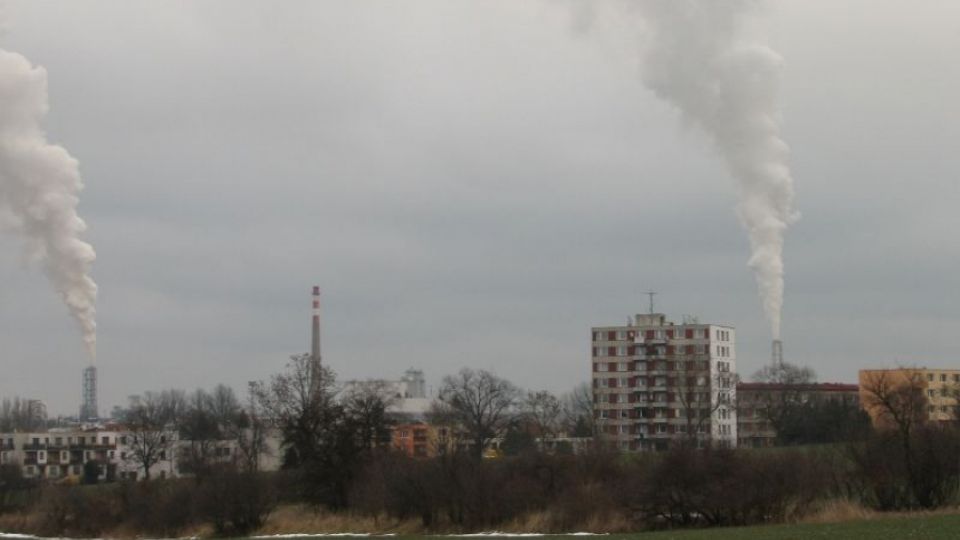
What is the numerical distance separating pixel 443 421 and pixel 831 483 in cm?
8272

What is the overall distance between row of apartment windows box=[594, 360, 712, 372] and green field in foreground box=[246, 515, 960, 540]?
110517mm

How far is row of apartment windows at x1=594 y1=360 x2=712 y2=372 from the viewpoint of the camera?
508ft

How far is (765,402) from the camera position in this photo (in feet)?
483

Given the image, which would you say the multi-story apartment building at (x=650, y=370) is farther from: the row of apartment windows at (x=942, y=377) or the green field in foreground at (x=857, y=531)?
the green field in foreground at (x=857, y=531)

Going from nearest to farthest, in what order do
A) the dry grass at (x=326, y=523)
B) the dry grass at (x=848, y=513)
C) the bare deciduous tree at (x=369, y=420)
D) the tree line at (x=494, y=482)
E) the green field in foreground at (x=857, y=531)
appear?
1. the green field in foreground at (x=857, y=531)
2. the dry grass at (x=848, y=513)
3. the tree line at (x=494, y=482)
4. the dry grass at (x=326, y=523)
5. the bare deciduous tree at (x=369, y=420)

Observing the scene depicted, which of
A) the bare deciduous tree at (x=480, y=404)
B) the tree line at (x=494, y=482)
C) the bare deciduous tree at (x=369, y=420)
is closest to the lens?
the tree line at (x=494, y=482)

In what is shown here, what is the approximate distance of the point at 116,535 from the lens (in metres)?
73.4

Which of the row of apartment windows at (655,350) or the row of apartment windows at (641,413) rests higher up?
the row of apartment windows at (655,350)

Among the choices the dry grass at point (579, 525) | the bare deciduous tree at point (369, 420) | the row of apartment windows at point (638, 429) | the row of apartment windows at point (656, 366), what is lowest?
the dry grass at point (579, 525)

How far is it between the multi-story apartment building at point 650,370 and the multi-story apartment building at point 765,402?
2.37m

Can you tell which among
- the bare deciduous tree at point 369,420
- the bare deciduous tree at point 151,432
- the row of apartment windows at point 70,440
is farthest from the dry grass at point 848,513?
the row of apartment windows at point 70,440

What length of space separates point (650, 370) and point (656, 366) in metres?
0.87

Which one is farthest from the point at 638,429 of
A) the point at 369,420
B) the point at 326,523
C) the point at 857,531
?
the point at 857,531

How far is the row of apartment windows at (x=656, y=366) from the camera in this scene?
508ft
